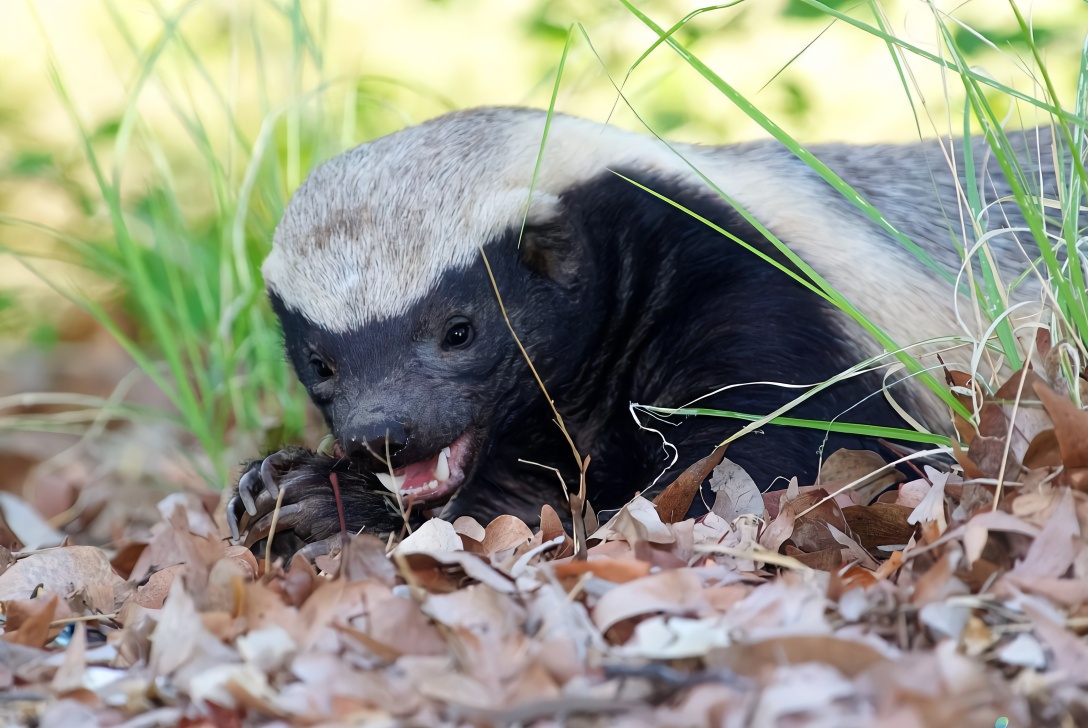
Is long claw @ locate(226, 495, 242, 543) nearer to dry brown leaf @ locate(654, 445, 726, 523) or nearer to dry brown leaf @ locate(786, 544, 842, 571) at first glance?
dry brown leaf @ locate(654, 445, 726, 523)

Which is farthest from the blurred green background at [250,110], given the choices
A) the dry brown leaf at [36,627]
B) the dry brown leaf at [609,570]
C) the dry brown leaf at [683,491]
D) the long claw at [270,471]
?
the dry brown leaf at [36,627]

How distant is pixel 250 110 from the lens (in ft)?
19.6

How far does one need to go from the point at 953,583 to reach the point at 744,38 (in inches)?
162

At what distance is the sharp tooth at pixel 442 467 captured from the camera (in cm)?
281

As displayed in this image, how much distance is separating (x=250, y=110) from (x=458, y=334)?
3.58 metres

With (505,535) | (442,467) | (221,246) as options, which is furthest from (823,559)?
(221,246)

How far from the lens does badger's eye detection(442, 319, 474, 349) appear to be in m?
2.89

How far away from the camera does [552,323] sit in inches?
120

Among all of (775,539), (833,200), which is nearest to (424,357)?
(775,539)

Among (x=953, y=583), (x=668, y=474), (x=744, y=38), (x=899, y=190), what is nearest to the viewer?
(x=953, y=583)

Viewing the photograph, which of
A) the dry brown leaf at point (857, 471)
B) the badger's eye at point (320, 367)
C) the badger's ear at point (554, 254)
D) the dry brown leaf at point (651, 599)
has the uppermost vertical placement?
the badger's ear at point (554, 254)

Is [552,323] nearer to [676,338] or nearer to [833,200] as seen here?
[676,338]

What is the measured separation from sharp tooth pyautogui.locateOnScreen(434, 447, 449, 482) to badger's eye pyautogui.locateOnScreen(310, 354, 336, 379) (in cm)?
39

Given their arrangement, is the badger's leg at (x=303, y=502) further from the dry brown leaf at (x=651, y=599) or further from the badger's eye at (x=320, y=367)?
the dry brown leaf at (x=651, y=599)
